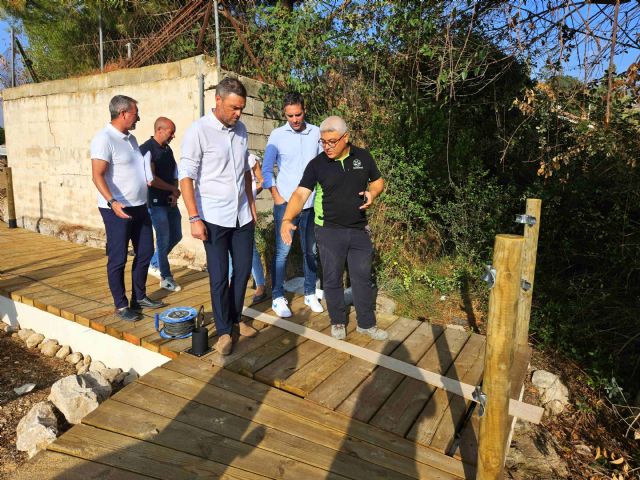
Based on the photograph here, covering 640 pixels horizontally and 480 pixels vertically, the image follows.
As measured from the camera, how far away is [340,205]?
324cm

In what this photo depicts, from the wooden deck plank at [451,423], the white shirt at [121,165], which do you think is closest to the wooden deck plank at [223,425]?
the wooden deck plank at [451,423]

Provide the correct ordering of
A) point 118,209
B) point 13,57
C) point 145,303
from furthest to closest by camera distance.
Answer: point 13,57
point 145,303
point 118,209

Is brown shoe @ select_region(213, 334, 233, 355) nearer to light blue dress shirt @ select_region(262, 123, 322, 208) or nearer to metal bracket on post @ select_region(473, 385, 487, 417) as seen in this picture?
light blue dress shirt @ select_region(262, 123, 322, 208)

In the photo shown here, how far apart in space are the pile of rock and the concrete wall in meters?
2.50

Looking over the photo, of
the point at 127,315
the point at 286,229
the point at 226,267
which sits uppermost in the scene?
the point at 286,229

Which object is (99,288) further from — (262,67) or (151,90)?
(262,67)

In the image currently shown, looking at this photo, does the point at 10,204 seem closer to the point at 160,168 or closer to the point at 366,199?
the point at 160,168

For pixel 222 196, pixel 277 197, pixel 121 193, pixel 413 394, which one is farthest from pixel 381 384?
pixel 121 193

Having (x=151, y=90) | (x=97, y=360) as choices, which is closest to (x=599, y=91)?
(x=97, y=360)

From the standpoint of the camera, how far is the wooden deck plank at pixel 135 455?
2031 millimetres

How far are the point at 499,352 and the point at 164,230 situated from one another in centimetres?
366

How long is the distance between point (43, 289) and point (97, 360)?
1.34 meters

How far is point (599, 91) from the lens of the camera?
11.5 ft

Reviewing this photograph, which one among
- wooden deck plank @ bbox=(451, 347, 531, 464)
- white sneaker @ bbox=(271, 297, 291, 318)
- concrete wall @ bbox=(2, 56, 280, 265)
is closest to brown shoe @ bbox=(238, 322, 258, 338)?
white sneaker @ bbox=(271, 297, 291, 318)
